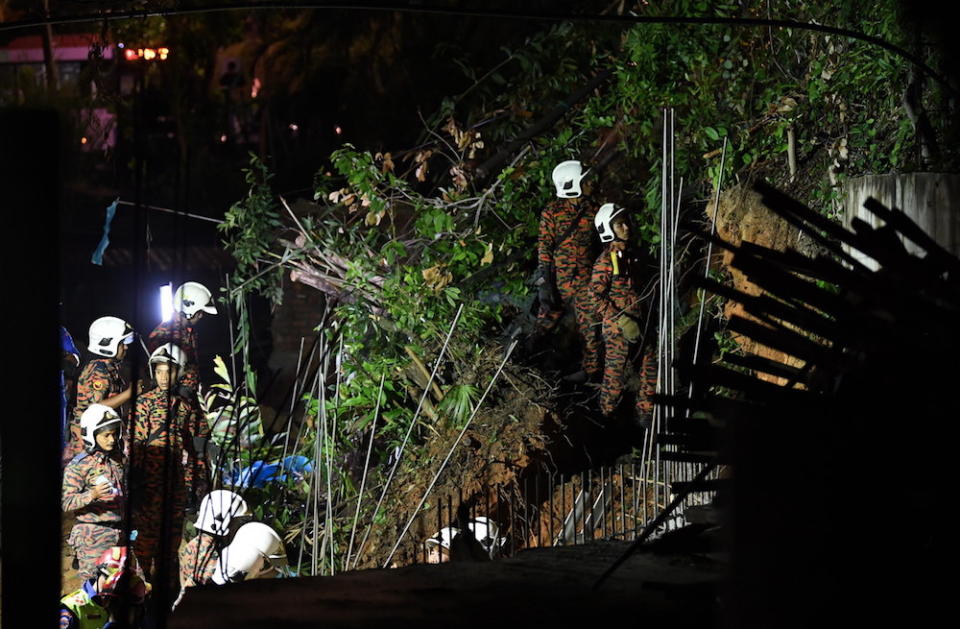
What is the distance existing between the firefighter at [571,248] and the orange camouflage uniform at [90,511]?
3.59 m

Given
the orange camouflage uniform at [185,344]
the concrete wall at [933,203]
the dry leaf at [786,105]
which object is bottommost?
the concrete wall at [933,203]

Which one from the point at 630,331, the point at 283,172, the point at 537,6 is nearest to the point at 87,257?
the point at 283,172

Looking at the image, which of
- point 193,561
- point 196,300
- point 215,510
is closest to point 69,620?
point 193,561

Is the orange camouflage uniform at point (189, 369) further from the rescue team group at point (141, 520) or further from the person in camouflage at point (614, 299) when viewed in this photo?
the person in camouflage at point (614, 299)

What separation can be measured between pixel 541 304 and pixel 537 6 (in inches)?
216

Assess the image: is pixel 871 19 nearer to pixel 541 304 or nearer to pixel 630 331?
pixel 630 331

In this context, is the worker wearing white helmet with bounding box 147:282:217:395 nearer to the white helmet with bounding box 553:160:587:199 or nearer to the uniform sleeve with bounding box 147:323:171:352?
the uniform sleeve with bounding box 147:323:171:352

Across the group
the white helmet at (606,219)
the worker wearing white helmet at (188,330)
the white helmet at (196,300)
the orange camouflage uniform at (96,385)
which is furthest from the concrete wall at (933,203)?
the white helmet at (196,300)

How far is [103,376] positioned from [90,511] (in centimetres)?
156

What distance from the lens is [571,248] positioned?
8.75m

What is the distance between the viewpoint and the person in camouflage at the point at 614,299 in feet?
26.6

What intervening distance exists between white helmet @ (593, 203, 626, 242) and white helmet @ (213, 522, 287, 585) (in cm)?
321

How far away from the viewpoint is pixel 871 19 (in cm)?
644

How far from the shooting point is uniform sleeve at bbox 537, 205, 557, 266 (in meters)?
8.78
